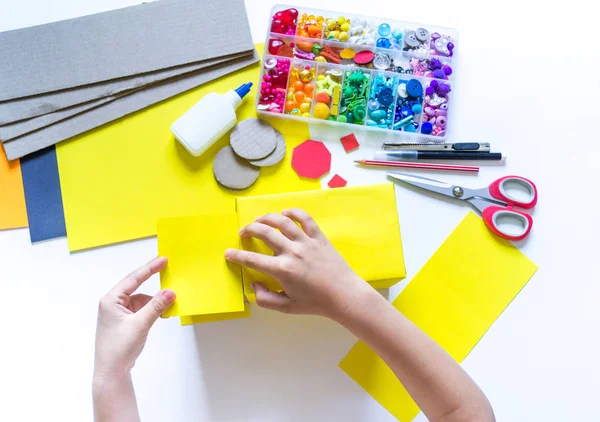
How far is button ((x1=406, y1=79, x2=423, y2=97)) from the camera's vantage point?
0.81 m

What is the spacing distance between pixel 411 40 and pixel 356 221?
0.36 meters

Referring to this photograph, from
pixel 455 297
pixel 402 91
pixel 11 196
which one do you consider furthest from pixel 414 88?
pixel 11 196

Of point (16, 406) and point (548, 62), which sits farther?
point (548, 62)

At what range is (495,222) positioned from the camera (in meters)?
0.77

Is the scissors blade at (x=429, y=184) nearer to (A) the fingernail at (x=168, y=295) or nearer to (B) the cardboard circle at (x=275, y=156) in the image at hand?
(B) the cardboard circle at (x=275, y=156)

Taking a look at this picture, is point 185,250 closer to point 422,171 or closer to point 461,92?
point 422,171

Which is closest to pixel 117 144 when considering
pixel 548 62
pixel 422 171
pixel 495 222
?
pixel 422 171

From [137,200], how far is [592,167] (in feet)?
2.47

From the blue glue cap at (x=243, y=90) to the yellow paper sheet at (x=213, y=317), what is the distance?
344 millimetres

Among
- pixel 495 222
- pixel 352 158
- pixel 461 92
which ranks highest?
pixel 461 92

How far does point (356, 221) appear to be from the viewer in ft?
2.21

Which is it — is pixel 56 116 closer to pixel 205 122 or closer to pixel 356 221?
pixel 205 122

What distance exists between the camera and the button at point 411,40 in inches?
32.7

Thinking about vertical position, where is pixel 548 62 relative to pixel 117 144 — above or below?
above
